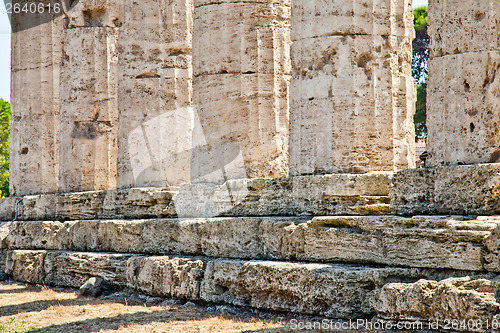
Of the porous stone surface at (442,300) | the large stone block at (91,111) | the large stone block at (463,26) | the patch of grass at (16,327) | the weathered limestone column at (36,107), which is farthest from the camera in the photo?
the weathered limestone column at (36,107)

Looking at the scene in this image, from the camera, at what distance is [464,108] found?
20.4ft

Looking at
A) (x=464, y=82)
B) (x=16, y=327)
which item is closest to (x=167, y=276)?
(x=16, y=327)

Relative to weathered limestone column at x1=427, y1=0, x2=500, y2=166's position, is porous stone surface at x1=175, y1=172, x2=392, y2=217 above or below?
below

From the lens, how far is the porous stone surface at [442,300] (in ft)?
A: 17.6

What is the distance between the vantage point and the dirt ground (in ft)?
23.1

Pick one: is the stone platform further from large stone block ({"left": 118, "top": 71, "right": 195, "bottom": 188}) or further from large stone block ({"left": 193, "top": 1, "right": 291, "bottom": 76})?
large stone block ({"left": 193, "top": 1, "right": 291, "bottom": 76})

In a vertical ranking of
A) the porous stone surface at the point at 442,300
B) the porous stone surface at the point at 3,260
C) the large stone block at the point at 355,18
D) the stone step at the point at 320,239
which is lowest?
the porous stone surface at the point at 3,260

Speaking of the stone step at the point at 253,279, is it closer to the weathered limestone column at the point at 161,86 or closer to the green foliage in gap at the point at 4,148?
the weathered limestone column at the point at 161,86

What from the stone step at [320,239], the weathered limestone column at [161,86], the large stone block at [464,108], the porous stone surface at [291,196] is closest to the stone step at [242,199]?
the porous stone surface at [291,196]

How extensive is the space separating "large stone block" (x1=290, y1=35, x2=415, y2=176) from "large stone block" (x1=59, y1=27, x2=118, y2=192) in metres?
5.46

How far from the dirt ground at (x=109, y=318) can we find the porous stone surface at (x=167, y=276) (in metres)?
0.22

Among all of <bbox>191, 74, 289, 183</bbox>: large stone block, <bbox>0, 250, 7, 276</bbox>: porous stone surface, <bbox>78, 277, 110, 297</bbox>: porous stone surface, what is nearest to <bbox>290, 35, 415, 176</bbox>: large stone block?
<bbox>191, 74, 289, 183</bbox>: large stone block

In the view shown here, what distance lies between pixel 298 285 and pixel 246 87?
2887 millimetres

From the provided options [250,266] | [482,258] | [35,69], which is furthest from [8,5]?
[482,258]
